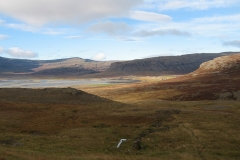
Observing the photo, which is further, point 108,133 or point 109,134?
point 108,133

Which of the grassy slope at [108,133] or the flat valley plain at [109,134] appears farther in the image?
the grassy slope at [108,133]

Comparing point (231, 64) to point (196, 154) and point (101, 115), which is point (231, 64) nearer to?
point (101, 115)

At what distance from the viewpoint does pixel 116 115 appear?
59219mm

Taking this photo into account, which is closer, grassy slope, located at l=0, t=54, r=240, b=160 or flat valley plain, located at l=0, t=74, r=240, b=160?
flat valley plain, located at l=0, t=74, r=240, b=160

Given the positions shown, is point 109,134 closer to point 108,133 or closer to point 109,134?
point 109,134

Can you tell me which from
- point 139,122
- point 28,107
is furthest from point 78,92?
point 139,122

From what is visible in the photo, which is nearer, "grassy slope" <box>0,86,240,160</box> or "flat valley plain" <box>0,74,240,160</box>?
"flat valley plain" <box>0,74,240,160</box>

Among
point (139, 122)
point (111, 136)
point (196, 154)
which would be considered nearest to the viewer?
point (196, 154)

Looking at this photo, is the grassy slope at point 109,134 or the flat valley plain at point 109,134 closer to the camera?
the flat valley plain at point 109,134

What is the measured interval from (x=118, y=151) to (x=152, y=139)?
7.65m

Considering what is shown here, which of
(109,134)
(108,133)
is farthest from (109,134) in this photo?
(108,133)

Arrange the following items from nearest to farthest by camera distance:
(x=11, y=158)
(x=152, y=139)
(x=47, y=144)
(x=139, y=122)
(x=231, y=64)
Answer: (x=11, y=158) < (x=47, y=144) < (x=152, y=139) < (x=139, y=122) < (x=231, y=64)

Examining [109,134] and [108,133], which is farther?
[108,133]

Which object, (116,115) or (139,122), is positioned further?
(116,115)
